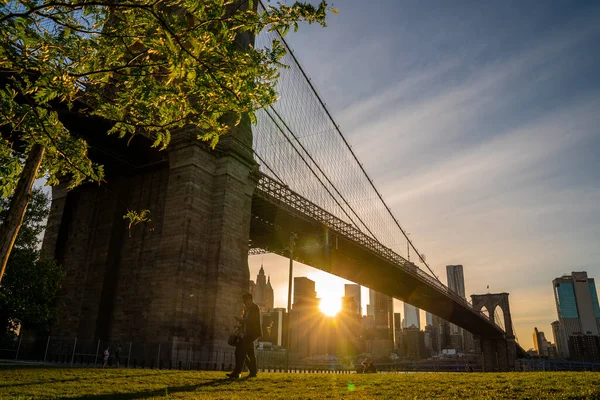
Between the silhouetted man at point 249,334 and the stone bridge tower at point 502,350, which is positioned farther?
the stone bridge tower at point 502,350

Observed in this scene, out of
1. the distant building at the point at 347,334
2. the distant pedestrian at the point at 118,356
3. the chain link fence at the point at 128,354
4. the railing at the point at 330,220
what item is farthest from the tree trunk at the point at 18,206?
the distant building at the point at 347,334

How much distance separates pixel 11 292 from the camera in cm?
2020

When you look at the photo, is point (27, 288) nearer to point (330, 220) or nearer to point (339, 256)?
point (330, 220)

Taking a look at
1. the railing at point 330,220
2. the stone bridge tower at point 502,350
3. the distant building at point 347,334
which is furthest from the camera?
the distant building at point 347,334

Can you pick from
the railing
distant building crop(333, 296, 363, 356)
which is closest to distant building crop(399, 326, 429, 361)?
distant building crop(333, 296, 363, 356)

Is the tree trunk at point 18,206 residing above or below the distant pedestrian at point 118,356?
above

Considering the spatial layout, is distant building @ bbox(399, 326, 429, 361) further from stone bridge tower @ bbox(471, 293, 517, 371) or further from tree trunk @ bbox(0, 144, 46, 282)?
tree trunk @ bbox(0, 144, 46, 282)

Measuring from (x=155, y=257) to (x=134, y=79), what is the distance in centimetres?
1725

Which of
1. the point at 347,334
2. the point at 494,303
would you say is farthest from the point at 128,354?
the point at 347,334

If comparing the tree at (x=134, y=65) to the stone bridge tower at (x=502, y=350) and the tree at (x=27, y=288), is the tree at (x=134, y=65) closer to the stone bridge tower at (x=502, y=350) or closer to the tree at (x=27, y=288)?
the tree at (x=27, y=288)

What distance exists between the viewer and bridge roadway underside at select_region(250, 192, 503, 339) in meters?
33.2

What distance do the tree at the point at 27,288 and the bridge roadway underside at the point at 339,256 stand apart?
502 inches

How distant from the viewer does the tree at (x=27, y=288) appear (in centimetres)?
2005

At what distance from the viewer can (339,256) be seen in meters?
45.7
